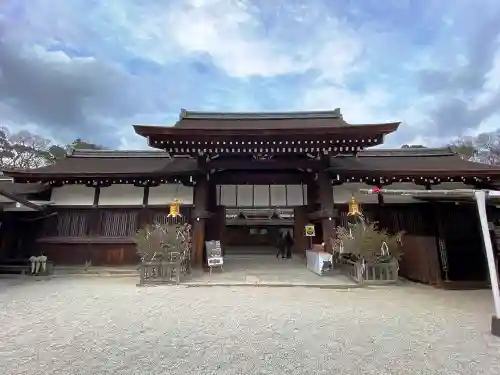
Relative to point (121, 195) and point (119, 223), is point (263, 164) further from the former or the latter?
point (119, 223)

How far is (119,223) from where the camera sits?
9.27 meters

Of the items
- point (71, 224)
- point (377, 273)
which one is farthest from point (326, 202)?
point (71, 224)

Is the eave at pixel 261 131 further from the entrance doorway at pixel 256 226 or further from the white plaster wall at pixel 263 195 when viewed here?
the entrance doorway at pixel 256 226

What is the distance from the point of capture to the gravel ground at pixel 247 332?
279 centimetres

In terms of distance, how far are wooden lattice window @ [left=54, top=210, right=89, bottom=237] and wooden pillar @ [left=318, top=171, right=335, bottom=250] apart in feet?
24.8

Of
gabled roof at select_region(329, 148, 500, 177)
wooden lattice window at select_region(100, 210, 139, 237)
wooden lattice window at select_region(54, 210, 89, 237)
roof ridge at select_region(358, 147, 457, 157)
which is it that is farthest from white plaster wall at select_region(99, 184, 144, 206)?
roof ridge at select_region(358, 147, 457, 157)

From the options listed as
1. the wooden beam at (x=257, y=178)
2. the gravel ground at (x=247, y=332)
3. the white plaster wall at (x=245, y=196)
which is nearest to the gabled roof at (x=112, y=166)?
the wooden beam at (x=257, y=178)

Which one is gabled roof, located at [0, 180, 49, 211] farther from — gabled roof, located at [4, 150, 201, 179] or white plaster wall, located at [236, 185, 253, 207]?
white plaster wall, located at [236, 185, 253, 207]

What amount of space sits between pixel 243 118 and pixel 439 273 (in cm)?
805

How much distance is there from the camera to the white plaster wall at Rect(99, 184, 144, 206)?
941cm

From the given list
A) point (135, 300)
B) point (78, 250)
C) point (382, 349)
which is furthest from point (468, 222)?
point (78, 250)

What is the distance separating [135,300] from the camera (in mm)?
5273

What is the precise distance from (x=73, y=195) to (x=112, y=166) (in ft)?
5.53

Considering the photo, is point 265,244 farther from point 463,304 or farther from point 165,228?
point 463,304
